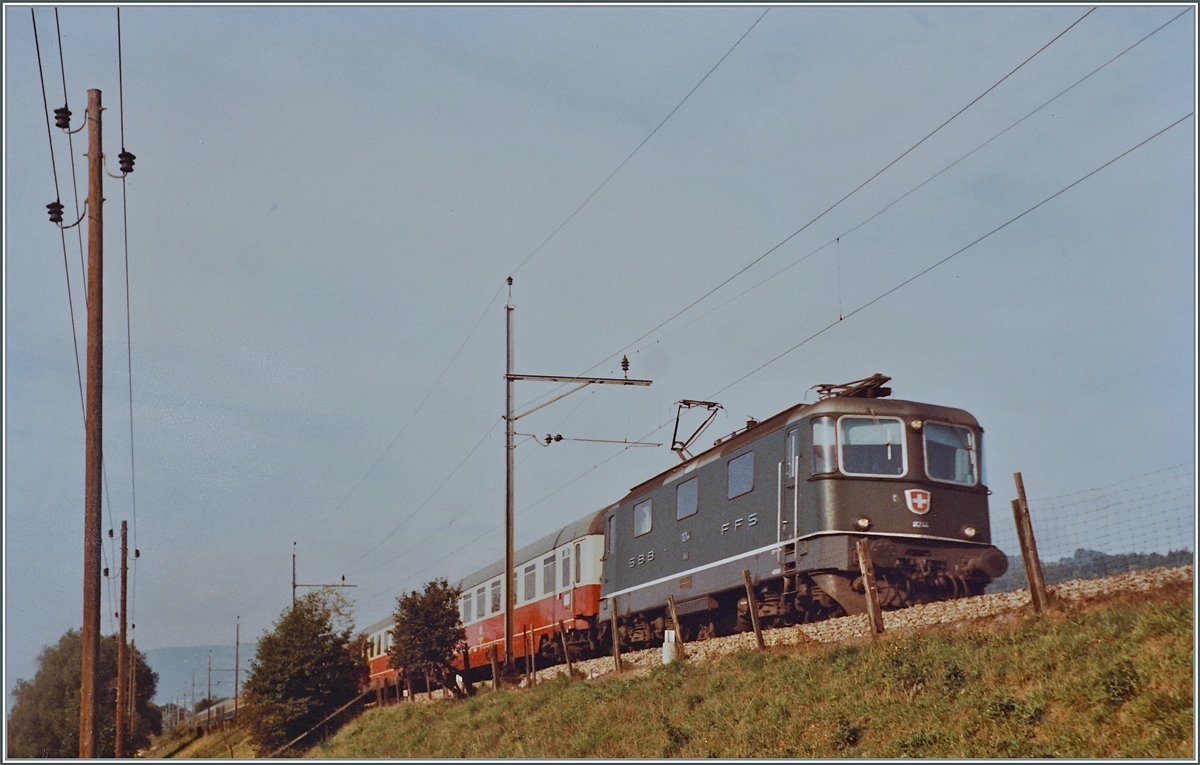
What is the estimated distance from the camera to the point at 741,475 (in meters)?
21.4

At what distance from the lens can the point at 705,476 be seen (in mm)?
23000

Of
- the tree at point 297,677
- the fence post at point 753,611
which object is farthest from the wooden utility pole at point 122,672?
the fence post at point 753,611

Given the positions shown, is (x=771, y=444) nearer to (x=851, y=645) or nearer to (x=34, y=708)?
(x=851, y=645)

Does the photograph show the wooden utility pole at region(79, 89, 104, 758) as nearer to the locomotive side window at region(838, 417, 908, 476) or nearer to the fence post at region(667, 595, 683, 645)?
the fence post at region(667, 595, 683, 645)

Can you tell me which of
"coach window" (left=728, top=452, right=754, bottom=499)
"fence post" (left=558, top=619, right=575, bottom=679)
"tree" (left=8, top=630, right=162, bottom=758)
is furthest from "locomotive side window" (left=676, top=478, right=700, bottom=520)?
"tree" (left=8, top=630, right=162, bottom=758)

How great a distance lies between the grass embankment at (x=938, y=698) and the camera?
11352 millimetres

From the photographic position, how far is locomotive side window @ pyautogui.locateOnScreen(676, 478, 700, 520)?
23.3 metres

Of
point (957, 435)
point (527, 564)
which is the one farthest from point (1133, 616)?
point (527, 564)

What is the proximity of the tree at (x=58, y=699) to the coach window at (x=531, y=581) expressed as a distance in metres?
36.9

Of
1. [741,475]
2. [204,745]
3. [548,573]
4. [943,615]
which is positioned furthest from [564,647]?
[204,745]

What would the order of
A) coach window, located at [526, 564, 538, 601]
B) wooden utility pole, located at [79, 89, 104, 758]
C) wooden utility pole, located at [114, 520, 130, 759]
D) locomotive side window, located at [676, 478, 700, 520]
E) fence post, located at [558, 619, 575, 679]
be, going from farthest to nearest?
wooden utility pole, located at [114, 520, 130, 759] → coach window, located at [526, 564, 538, 601] → fence post, located at [558, 619, 575, 679] → locomotive side window, located at [676, 478, 700, 520] → wooden utility pole, located at [79, 89, 104, 758]

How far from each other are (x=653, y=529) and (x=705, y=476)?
294cm

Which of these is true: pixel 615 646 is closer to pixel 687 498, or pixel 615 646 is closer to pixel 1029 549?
pixel 687 498

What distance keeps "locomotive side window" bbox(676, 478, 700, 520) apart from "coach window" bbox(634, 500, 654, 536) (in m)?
1.56
